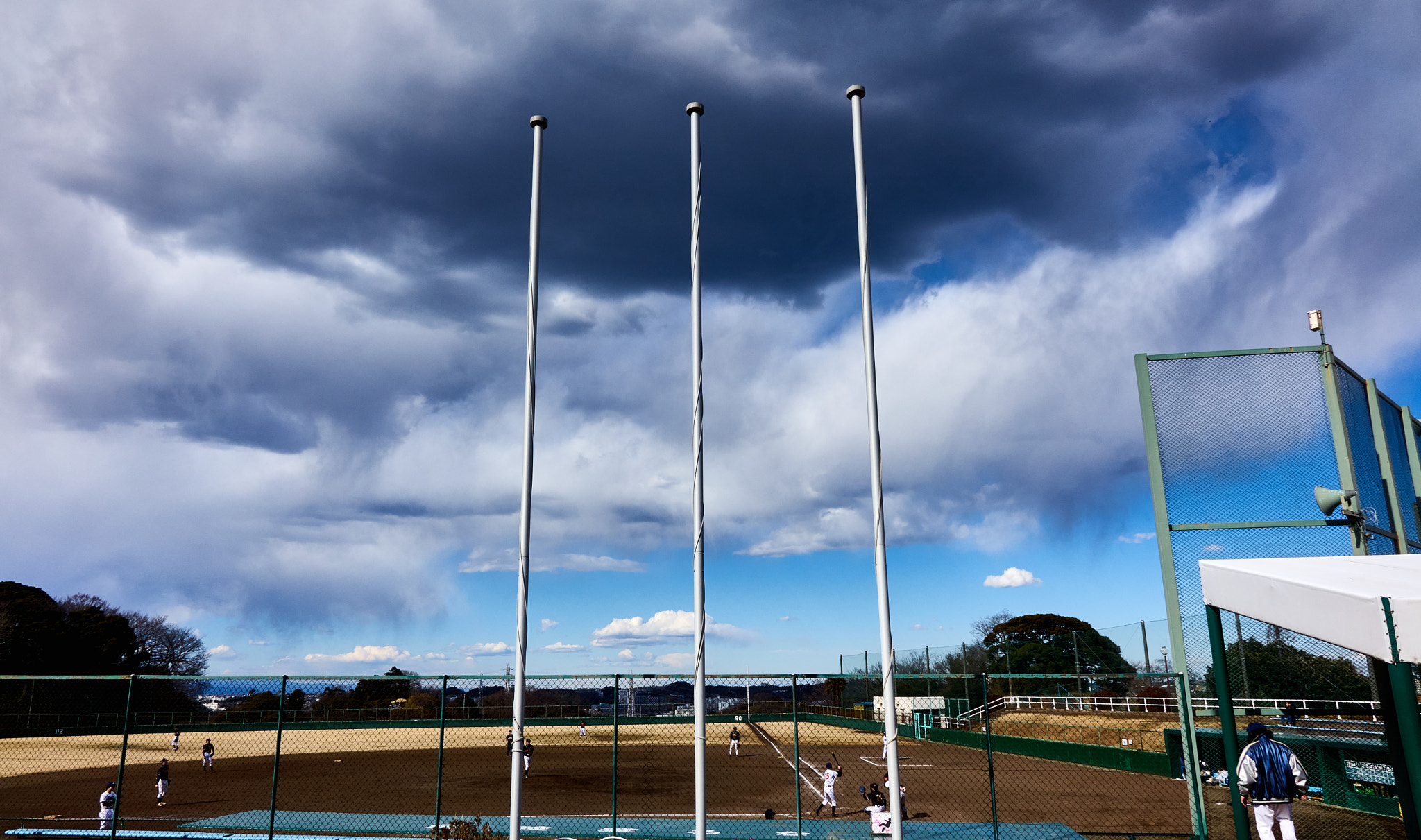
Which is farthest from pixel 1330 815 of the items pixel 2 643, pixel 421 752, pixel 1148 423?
pixel 2 643

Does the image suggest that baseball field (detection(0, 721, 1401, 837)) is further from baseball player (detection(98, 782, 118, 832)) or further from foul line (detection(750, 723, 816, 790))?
baseball player (detection(98, 782, 118, 832))

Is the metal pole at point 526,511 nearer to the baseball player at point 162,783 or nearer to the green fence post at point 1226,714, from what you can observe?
the green fence post at point 1226,714

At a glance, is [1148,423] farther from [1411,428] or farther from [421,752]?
[421,752]

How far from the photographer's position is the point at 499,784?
1017 inches

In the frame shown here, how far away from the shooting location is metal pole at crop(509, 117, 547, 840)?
405 inches

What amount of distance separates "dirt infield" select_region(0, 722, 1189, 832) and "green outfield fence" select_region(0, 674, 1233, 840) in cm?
15

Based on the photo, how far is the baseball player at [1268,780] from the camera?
32.9ft

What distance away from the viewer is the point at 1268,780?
33.3ft

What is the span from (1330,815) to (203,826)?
21.5m

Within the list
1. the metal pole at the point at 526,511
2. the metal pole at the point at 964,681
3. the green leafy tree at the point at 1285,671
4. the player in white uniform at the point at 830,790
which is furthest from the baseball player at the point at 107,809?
the metal pole at the point at 964,681

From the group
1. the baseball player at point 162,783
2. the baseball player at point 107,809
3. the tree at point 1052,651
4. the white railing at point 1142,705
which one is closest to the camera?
the white railing at point 1142,705

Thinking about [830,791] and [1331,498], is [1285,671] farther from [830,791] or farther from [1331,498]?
[830,791]

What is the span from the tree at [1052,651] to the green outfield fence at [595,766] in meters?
2.06

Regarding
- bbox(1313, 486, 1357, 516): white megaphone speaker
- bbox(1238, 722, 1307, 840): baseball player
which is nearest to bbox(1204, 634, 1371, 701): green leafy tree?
bbox(1313, 486, 1357, 516): white megaphone speaker
